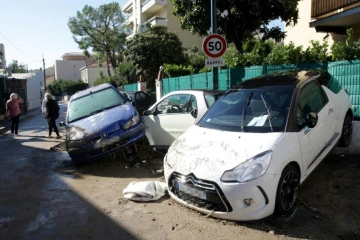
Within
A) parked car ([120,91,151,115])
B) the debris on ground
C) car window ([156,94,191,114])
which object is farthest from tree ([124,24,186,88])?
the debris on ground

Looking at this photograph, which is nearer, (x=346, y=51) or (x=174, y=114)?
A: (x=346, y=51)

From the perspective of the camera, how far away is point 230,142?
410 centimetres

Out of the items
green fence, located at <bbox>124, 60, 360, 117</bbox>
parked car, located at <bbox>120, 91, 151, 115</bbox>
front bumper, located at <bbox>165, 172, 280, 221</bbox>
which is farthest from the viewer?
parked car, located at <bbox>120, 91, 151, 115</bbox>

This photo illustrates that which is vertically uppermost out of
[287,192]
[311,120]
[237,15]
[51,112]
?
[237,15]

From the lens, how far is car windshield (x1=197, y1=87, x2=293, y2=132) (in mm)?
4320

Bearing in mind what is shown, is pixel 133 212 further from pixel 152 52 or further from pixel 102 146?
pixel 152 52

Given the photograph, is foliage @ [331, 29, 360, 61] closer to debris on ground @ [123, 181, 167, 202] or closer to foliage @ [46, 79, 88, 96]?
debris on ground @ [123, 181, 167, 202]

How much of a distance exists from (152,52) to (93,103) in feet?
68.8

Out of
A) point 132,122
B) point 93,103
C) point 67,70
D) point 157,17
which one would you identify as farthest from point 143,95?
point 67,70

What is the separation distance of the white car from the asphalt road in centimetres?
112

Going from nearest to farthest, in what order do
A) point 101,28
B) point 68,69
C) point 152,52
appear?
point 152,52, point 101,28, point 68,69

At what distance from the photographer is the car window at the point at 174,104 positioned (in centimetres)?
698

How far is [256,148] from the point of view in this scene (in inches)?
151

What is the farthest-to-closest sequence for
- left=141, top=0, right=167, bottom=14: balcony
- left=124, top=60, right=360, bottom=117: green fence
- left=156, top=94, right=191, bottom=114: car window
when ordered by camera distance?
1. left=141, top=0, right=167, bottom=14: balcony
2. left=156, top=94, right=191, bottom=114: car window
3. left=124, top=60, right=360, bottom=117: green fence
